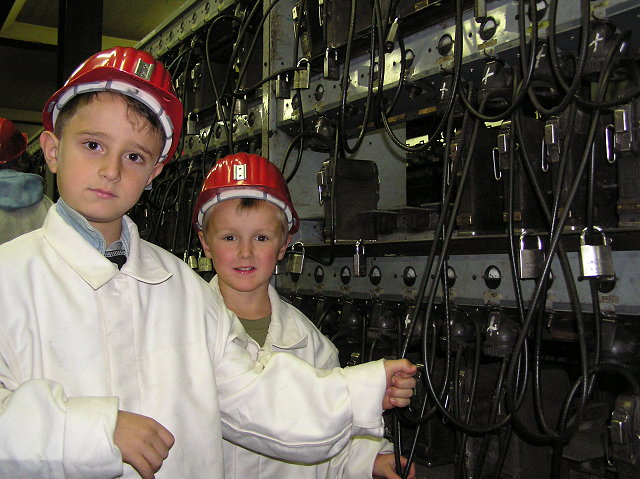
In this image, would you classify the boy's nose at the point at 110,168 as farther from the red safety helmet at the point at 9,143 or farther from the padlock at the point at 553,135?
the red safety helmet at the point at 9,143

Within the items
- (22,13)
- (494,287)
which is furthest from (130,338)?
(22,13)

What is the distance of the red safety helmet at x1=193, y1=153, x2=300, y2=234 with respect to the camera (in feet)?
6.57

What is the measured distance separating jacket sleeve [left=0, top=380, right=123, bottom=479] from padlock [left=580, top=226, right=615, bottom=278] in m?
1.24

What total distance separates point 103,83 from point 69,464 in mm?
803

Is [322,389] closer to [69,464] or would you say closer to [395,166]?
[69,464]

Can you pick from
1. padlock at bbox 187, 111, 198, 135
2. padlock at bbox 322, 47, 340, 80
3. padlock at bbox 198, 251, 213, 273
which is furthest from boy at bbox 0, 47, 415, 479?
padlock at bbox 187, 111, 198, 135

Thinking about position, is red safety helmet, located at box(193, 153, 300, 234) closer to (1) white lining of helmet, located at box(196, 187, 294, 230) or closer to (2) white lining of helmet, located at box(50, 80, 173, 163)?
(1) white lining of helmet, located at box(196, 187, 294, 230)

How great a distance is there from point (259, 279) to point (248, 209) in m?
0.24

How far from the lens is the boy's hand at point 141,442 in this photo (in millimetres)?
1011

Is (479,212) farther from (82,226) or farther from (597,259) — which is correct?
(82,226)

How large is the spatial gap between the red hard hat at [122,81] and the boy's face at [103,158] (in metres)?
0.04

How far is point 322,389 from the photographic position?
130cm

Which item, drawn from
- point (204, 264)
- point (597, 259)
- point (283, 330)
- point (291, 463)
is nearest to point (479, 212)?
point (597, 259)

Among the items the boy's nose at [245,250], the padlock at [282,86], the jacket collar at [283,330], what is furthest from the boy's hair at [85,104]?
the padlock at [282,86]
